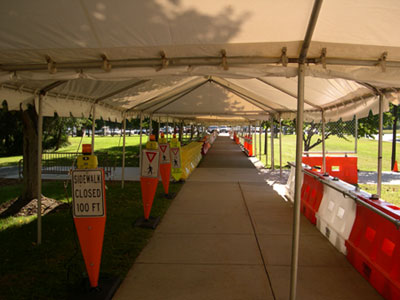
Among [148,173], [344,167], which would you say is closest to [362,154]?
[344,167]

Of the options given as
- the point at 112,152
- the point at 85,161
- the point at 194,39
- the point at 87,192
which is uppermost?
the point at 194,39

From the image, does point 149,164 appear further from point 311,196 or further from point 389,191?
point 389,191

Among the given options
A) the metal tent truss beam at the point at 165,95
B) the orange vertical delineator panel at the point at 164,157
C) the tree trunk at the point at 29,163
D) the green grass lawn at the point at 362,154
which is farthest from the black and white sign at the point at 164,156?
the green grass lawn at the point at 362,154

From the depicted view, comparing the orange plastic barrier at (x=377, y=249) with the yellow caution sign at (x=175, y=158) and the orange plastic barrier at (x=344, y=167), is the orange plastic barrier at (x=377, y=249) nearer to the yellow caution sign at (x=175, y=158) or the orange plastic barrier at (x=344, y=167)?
the yellow caution sign at (x=175, y=158)

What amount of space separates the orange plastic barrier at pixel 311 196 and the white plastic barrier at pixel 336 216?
0.82 ft

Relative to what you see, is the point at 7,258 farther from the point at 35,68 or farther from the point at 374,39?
the point at 374,39

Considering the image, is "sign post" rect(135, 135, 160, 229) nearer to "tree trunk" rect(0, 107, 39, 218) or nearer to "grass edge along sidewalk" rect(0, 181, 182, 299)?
"grass edge along sidewalk" rect(0, 181, 182, 299)

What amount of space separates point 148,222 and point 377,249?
4142mm

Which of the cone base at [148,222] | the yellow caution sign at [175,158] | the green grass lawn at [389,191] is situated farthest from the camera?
the yellow caution sign at [175,158]

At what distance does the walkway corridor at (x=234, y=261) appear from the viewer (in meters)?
3.91

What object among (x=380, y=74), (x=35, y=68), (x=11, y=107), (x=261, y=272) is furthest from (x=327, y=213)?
(x=11, y=107)

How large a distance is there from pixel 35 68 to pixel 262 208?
6023 millimetres

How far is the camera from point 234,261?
15.7 feet

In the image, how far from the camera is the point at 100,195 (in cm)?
369
